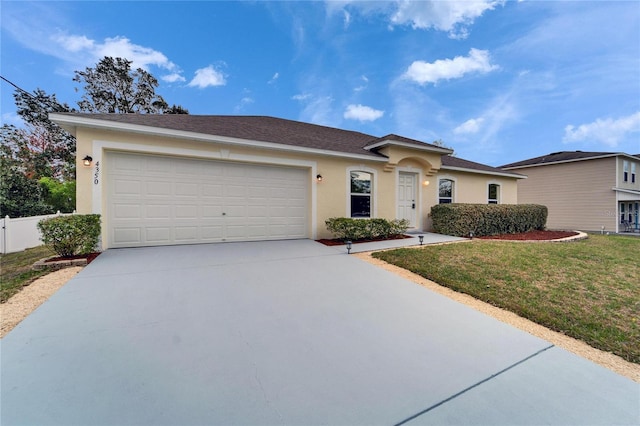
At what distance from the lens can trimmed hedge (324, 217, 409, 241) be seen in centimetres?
758

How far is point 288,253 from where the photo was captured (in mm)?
6078

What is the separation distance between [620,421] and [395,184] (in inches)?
328

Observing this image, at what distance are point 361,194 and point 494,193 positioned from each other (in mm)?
8249

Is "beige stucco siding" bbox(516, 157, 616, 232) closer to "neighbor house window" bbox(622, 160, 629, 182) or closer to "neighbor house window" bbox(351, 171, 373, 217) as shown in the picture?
"neighbor house window" bbox(622, 160, 629, 182)

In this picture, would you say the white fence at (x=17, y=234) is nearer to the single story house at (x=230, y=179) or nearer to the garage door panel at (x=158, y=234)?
the single story house at (x=230, y=179)

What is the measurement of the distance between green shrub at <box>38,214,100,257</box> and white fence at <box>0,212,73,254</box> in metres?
4.31

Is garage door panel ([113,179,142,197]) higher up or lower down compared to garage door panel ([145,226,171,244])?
higher up

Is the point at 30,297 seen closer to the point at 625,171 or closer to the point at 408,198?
the point at 408,198

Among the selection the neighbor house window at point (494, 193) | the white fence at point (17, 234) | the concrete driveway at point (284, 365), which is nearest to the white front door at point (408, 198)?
the neighbor house window at point (494, 193)

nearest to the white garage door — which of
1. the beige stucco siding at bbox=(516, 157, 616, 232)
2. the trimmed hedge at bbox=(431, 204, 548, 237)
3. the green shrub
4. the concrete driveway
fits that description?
the green shrub

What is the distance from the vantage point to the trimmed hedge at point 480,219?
8867 mm

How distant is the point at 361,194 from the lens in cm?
904

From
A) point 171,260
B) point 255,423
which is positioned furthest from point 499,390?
point 171,260

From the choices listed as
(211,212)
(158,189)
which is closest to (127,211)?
(158,189)
